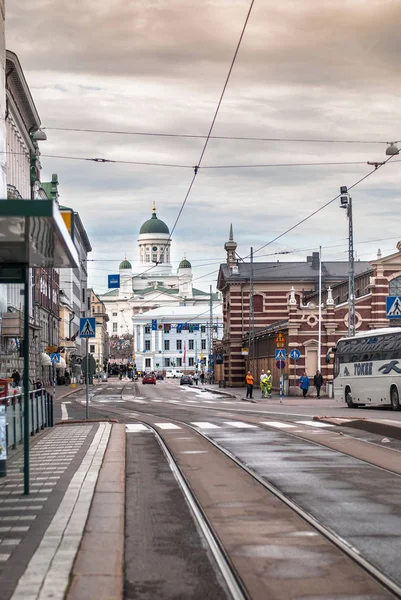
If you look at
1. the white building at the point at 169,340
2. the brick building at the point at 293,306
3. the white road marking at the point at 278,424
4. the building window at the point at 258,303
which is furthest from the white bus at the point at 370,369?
the white building at the point at 169,340

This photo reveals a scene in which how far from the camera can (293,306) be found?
68000mm

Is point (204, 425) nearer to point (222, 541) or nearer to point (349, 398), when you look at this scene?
point (349, 398)

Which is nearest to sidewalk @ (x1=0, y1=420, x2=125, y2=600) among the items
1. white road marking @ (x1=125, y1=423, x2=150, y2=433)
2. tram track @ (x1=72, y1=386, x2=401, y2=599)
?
tram track @ (x1=72, y1=386, x2=401, y2=599)

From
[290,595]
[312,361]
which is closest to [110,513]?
[290,595]

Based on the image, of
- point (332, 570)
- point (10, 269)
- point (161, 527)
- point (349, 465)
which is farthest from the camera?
point (349, 465)

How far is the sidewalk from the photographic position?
8070 mm

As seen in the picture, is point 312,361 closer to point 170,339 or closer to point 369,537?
point 369,537

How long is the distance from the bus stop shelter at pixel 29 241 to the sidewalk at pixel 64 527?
1.03m

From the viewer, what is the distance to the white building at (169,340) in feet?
578

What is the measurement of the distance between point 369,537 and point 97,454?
9.56 m

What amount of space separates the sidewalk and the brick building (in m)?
49.7

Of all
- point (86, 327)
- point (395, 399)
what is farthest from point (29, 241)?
point (395, 399)

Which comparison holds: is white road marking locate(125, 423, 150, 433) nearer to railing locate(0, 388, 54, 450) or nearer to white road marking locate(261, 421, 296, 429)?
railing locate(0, 388, 54, 450)

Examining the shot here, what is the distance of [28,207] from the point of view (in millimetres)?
9805
